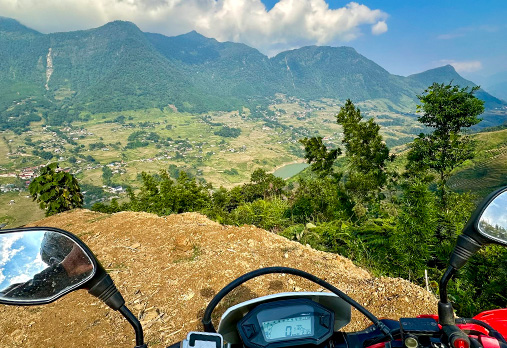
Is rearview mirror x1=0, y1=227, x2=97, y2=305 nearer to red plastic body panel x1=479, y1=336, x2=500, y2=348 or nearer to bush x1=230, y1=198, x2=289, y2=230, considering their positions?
red plastic body panel x1=479, y1=336, x2=500, y2=348

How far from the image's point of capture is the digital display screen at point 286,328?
1.24 metres

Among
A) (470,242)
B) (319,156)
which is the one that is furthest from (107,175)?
(470,242)

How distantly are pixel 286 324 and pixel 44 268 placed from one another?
4.09ft

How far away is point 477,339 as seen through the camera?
3.59 ft

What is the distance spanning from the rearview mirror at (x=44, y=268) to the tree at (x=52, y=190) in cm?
2329

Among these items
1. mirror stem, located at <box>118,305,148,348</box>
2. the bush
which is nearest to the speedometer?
mirror stem, located at <box>118,305,148,348</box>

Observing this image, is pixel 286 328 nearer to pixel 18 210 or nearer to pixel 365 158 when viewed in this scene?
pixel 365 158

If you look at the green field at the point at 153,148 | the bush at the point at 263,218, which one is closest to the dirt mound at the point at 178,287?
the bush at the point at 263,218

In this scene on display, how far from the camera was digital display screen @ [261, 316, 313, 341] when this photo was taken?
1.24 m

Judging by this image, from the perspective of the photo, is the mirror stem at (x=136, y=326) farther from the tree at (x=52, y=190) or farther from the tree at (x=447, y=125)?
the tree at (x=52, y=190)

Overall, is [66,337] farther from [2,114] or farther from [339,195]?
[2,114]

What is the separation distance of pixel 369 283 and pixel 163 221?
5512mm

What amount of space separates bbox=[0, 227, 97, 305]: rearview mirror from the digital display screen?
2.96ft

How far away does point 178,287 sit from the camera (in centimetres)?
450
